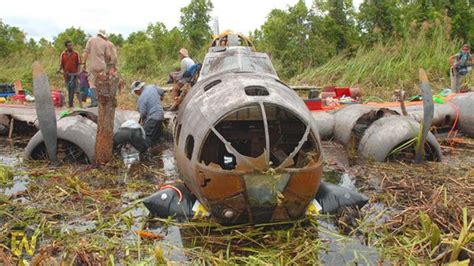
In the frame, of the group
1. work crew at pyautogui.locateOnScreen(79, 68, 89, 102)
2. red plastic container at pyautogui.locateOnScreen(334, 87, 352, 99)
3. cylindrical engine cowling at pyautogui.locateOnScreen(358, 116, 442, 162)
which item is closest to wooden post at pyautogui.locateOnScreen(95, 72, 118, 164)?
cylindrical engine cowling at pyautogui.locateOnScreen(358, 116, 442, 162)

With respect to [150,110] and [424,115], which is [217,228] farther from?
[150,110]

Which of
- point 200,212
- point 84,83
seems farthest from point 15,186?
point 84,83

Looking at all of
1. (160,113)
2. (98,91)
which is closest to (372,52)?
(160,113)

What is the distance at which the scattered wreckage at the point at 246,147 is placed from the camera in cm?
477

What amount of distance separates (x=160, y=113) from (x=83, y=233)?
14.9 feet

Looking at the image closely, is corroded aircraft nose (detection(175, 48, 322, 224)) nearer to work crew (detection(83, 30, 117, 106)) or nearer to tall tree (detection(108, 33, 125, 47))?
work crew (detection(83, 30, 117, 106))

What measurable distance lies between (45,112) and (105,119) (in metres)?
0.99

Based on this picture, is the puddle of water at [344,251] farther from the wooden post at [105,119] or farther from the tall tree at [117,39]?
the tall tree at [117,39]

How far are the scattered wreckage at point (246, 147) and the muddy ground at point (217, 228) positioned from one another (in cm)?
26

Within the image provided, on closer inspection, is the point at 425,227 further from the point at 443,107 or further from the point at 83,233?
the point at 443,107

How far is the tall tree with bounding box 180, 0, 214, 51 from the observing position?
112ft

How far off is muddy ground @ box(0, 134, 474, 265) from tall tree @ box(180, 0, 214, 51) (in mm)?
27693

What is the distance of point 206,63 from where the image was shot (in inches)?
305

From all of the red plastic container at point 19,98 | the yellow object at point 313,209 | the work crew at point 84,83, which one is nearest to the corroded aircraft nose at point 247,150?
the yellow object at point 313,209
